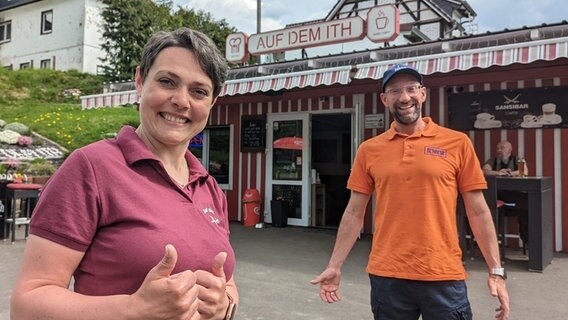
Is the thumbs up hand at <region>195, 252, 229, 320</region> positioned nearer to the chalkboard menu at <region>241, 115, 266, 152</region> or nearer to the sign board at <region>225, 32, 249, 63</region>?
the chalkboard menu at <region>241, 115, 266, 152</region>

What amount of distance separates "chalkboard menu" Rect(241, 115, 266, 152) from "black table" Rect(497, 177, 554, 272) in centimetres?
493

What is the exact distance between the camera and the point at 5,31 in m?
31.8

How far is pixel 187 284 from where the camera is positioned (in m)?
0.99

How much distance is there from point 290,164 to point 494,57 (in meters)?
4.57

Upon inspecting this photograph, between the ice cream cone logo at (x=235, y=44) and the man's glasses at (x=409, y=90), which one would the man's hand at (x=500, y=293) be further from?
the ice cream cone logo at (x=235, y=44)

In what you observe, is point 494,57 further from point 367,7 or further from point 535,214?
point 367,7

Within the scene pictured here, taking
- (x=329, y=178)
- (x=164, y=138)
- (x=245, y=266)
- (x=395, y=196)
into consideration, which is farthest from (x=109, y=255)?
(x=329, y=178)

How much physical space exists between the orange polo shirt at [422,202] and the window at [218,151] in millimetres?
7497

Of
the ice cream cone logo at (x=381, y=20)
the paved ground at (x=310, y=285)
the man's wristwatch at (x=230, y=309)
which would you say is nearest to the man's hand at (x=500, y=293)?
the man's wristwatch at (x=230, y=309)

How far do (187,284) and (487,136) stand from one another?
273 inches

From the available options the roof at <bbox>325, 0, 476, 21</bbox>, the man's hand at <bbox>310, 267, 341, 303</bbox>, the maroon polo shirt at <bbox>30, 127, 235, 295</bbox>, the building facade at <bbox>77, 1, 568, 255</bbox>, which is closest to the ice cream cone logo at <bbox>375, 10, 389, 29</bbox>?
the building facade at <bbox>77, 1, 568, 255</bbox>

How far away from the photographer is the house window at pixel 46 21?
2938 centimetres

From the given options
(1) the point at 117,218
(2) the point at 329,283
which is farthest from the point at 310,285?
(1) the point at 117,218

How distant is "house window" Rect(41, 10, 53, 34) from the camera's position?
29375mm
